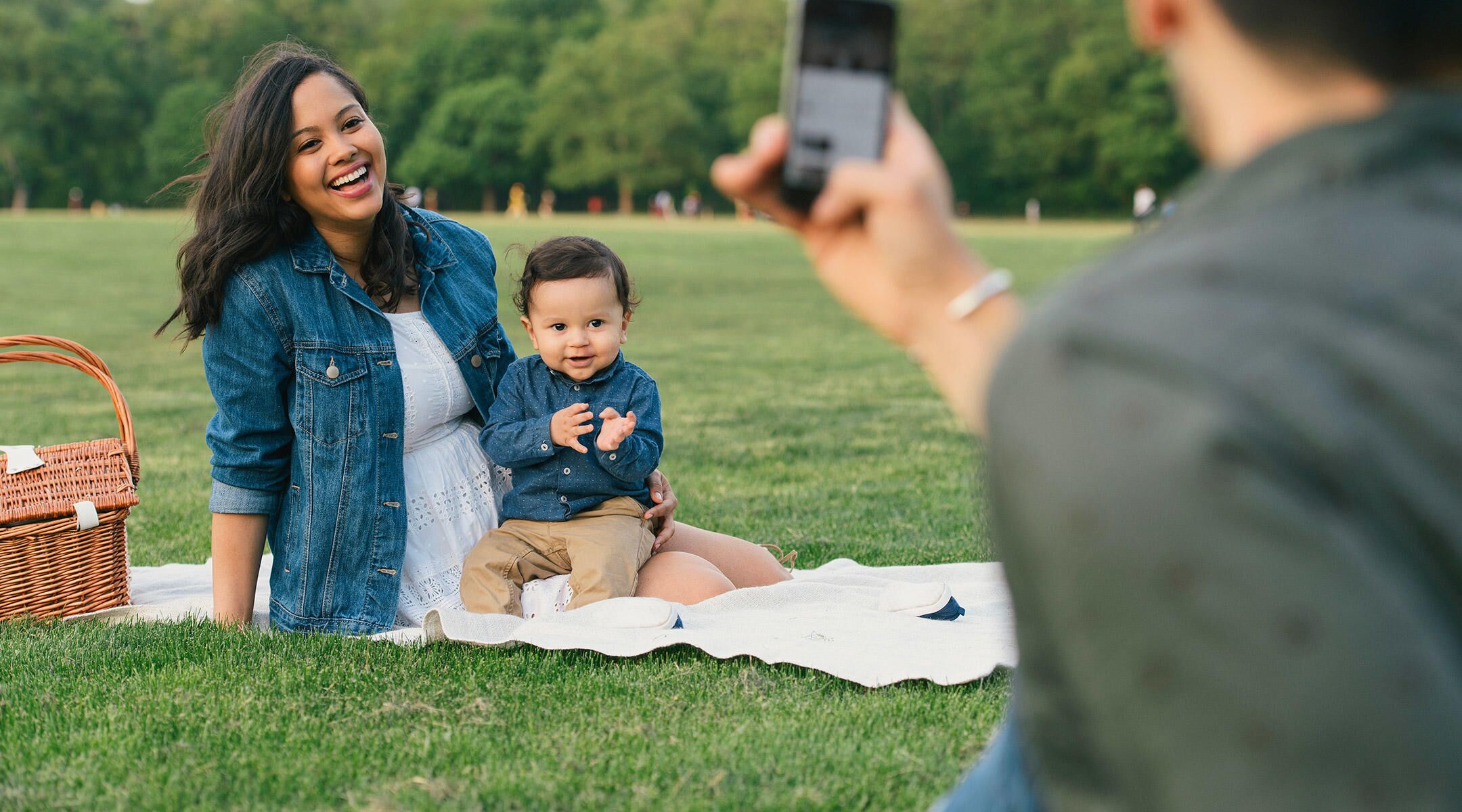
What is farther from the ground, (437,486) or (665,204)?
(437,486)

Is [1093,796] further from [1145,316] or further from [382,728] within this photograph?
[382,728]

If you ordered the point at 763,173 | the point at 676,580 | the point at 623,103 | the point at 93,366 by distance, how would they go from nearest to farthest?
the point at 763,173
the point at 676,580
the point at 93,366
the point at 623,103

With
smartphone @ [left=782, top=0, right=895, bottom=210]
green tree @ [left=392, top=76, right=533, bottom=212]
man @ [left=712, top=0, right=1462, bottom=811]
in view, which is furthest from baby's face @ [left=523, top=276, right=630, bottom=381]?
green tree @ [left=392, top=76, right=533, bottom=212]

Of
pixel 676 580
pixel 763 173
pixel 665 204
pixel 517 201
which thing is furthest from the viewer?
pixel 517 201

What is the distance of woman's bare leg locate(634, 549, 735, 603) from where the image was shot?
419cm

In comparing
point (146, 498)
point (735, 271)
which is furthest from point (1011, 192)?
point (146, 498)

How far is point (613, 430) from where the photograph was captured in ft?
12.7

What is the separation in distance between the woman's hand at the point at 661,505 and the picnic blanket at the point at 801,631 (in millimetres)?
278

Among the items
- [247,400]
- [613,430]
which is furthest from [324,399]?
[613,430]

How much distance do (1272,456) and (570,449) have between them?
3.33m

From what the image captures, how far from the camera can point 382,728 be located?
3176 millimetres

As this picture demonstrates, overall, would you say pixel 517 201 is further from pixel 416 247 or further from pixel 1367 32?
pixel 1367 32

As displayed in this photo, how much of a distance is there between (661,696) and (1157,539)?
8.58ft

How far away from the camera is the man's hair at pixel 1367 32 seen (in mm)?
979
